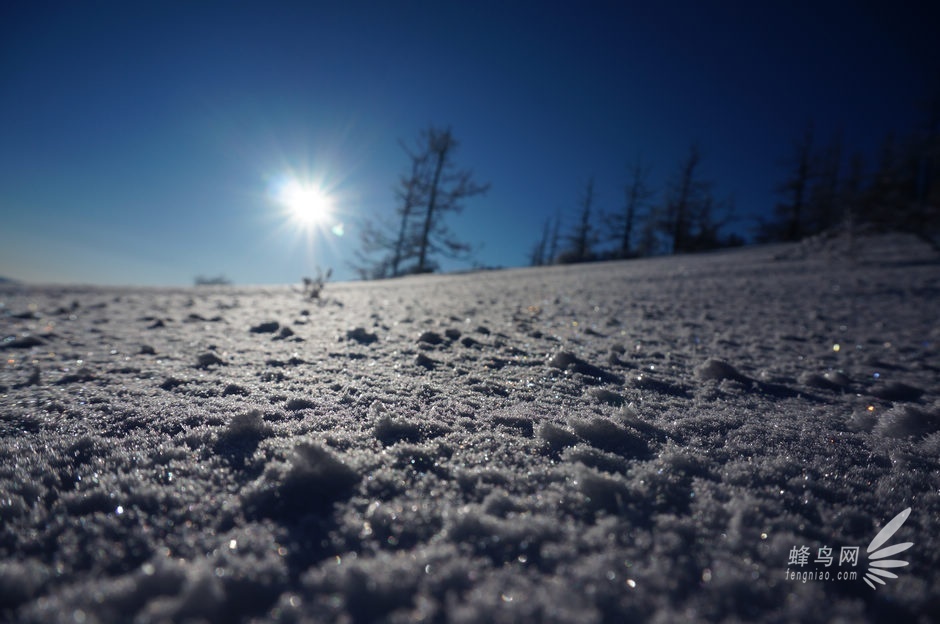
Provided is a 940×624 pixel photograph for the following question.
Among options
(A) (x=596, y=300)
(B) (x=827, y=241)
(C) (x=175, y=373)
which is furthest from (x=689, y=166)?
(C) (x=175, y=373)

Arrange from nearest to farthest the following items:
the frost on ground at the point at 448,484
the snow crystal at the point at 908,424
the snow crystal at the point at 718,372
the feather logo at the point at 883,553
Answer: the frost on ground at the point at 448,484 → the feather logo at the point at 883,553 → the snow crystal at the point at 908,424 → the snow crystal at the point at 718,372

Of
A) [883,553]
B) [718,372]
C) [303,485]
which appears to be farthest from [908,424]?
[303,485]

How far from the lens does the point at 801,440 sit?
1367 millimetres

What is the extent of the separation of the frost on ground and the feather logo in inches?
0.7

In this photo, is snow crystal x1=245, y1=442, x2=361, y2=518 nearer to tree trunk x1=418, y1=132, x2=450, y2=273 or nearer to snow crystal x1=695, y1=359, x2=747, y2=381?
snow crystal x1=695, y1=359, x2=747, y2=381

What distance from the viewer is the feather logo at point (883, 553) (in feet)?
2.58

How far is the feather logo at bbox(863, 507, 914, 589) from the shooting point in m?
0.79

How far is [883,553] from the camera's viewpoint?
85 cm

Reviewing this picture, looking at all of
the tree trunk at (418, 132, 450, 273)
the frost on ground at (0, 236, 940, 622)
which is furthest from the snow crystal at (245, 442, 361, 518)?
the tree trunk at (418, 132, 450, 273)

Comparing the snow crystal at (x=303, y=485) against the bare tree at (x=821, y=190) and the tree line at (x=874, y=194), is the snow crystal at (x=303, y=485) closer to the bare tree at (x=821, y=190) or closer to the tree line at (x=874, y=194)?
the tree line at (x=874, y=194)

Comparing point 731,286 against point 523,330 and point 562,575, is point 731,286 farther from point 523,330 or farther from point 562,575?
point 562,575

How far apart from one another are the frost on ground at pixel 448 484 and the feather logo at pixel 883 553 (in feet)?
0.05

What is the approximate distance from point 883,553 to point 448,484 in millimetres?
933

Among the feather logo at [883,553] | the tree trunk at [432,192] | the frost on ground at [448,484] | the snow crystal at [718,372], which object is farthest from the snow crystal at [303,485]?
the tree trunk at [432,192]
